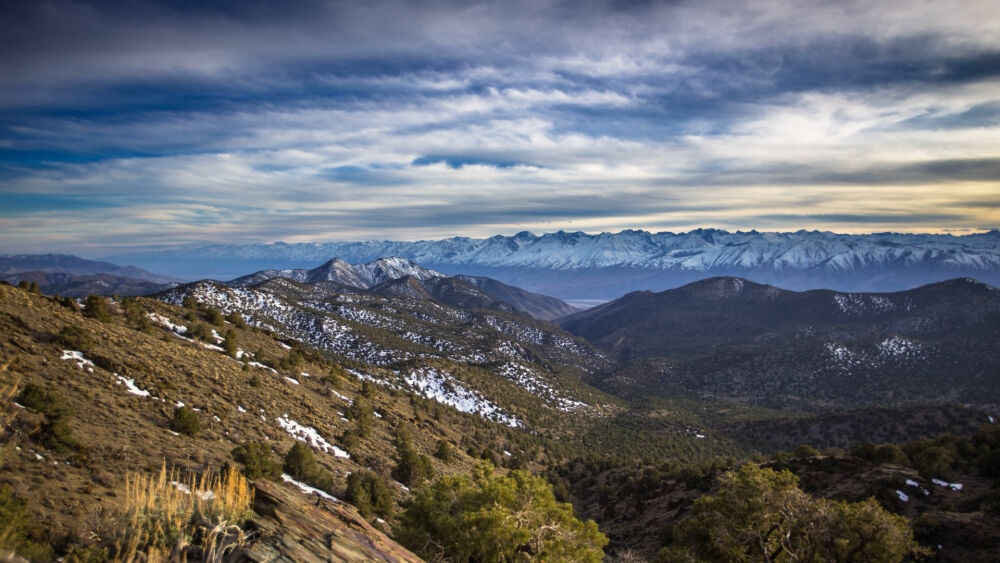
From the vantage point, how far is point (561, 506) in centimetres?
1750

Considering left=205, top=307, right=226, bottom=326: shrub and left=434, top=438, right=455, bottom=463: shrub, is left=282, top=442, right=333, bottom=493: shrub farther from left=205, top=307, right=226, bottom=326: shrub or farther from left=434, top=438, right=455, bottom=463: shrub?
left=205, top=307, right=226, bottom=326: shrub

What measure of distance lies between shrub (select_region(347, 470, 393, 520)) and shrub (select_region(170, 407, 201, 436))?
7.70 meters

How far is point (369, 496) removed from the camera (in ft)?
70.4

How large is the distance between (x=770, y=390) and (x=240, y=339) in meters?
154

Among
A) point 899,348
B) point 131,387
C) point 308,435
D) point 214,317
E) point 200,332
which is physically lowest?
point 899,348

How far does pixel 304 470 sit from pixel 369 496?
3.46 m

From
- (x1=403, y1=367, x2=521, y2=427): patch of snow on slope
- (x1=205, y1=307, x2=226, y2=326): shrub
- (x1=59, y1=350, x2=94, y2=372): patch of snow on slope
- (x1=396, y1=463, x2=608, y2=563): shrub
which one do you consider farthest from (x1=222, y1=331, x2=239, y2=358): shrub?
(x1=403, y1=367, x2=521, y2=427): patch of snow on slope

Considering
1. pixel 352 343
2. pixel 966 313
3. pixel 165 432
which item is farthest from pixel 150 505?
pixel 966 313

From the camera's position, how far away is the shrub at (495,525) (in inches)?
572

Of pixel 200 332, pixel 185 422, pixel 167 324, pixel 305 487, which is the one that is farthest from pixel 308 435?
pixel 167 324

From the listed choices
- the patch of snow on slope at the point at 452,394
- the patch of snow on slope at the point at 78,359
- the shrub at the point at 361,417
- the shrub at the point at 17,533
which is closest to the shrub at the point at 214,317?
the shrub at the point at 361,417

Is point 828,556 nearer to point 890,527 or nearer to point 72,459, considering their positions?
point 890,527

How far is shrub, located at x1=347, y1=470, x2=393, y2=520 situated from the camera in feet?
66.6

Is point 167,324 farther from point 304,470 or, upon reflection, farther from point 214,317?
point 304,470
